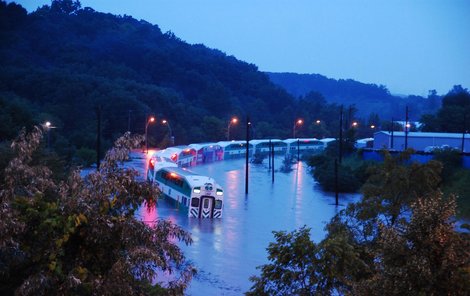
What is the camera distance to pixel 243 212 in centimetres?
2872

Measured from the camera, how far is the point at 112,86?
241ft

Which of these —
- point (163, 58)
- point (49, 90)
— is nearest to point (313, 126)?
point (163, 58)

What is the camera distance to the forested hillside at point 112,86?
2453 inches

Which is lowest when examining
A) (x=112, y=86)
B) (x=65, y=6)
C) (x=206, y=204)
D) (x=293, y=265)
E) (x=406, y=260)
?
(x=206, y=204)

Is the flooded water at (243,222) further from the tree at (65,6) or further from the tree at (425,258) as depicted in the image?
the tree at (65,6)

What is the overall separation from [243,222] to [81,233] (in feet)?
66.1

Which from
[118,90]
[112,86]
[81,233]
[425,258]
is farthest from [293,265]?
[112,86]

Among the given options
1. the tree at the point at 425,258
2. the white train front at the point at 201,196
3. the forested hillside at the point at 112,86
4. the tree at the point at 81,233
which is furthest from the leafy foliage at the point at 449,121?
the tree at the point at 81,233

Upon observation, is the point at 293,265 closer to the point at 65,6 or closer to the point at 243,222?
the point at 243,222

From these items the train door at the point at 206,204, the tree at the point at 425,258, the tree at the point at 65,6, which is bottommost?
the train door at the point at 206,204

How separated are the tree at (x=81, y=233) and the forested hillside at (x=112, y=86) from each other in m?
35.6

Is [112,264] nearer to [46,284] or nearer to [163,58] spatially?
[46,284]

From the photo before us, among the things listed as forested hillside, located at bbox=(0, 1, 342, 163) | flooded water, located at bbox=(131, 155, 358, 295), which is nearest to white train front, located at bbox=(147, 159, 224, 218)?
flooded water, located at bbox=(131, 155, 358, 295)

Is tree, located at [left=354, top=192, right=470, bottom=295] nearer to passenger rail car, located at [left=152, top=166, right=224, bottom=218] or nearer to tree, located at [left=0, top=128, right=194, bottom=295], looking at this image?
tree, located at [left=0, top=128, right=194, bottom=295]
